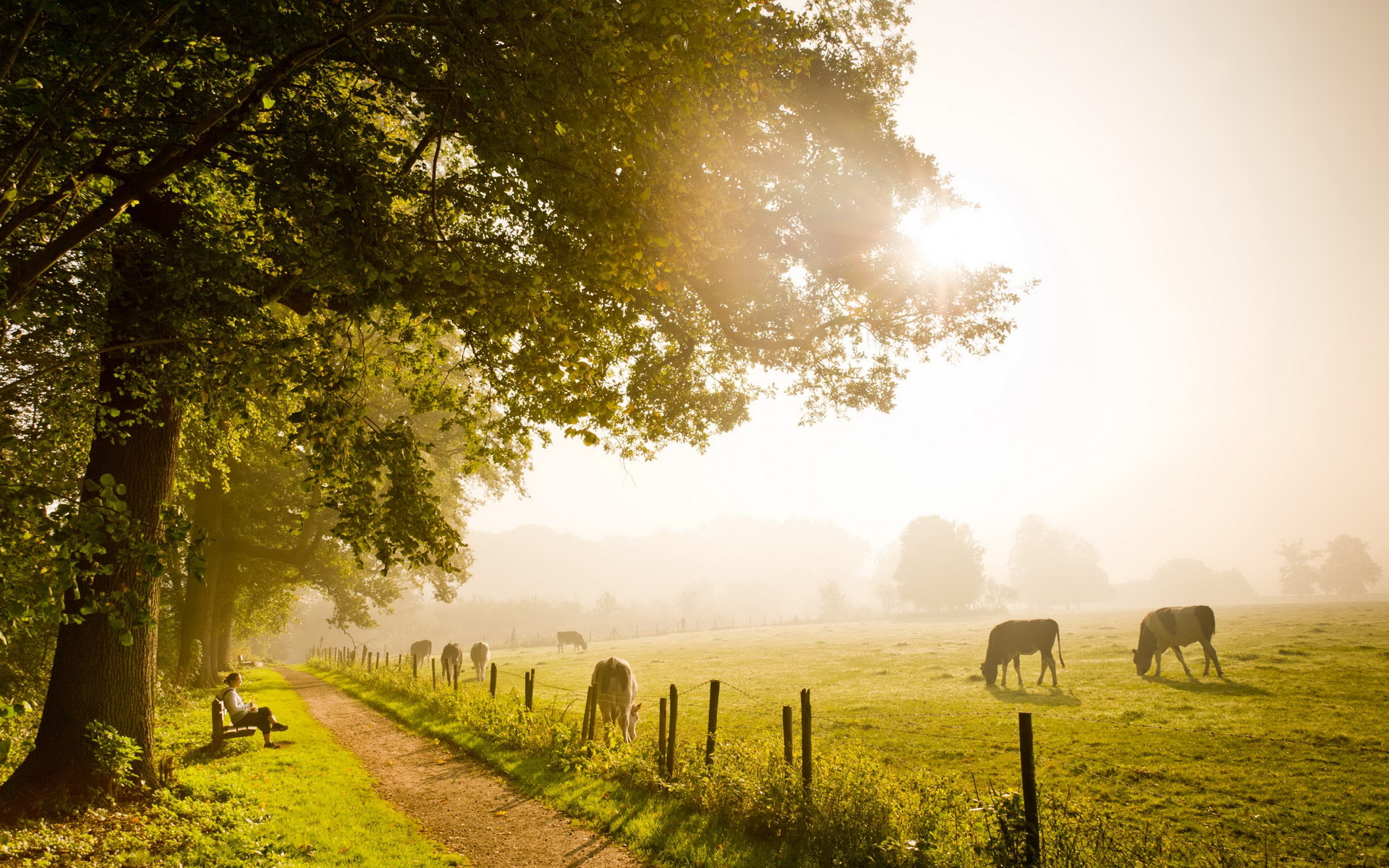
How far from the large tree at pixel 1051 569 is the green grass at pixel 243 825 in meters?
128

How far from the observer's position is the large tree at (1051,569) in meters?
114

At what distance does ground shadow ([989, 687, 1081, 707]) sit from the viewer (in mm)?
17828

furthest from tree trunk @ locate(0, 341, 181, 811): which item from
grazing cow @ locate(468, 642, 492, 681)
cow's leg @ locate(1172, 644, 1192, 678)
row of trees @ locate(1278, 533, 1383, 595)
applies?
row of trees @ locate(1278, 533, 1383, 595)

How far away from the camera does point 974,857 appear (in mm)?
6250

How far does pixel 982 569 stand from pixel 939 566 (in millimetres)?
8700

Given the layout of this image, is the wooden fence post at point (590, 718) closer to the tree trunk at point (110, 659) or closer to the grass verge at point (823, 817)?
the grass verge at point (823, 817)

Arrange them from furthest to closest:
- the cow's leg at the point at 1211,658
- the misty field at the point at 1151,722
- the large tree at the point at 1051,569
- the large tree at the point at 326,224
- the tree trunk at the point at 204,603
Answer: the large tree at the point at 1051,569, the tree trunk at the point at 204,603, the cow's leg at the point at 1211,658, the misty field at the point at 1151,722, the large tree at the point at 326,224

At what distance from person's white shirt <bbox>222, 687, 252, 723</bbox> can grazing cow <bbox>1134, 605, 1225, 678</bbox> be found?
2584 cm

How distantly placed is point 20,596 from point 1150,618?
28.1 meters

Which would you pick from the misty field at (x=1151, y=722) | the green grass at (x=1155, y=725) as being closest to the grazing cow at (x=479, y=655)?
the green grass at (x=1155, y=725)

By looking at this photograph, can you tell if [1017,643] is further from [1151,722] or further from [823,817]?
[823,817]

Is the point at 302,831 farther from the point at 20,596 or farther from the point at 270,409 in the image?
the point at 270,409

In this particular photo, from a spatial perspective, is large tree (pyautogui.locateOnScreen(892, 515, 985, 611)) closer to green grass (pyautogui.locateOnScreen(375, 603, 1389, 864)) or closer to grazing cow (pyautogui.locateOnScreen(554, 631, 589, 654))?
grazing cow (pyautogui.locateOnScreen(554, 631, 589, 654))

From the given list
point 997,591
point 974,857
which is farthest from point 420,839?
point 997,591
